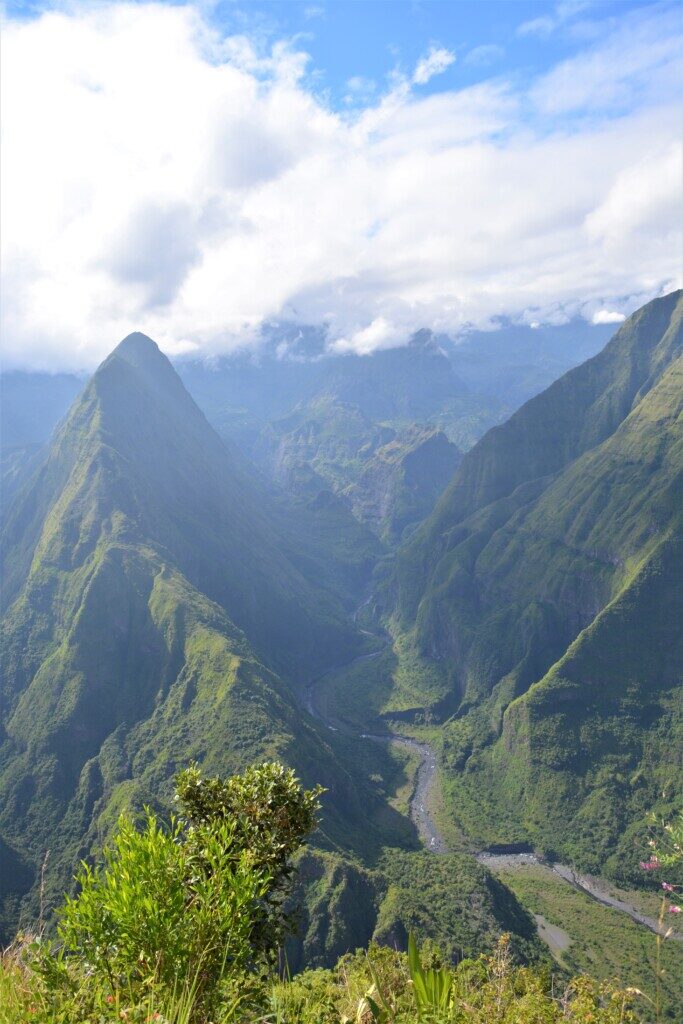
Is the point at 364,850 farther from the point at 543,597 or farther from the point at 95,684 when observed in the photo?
the point at 543,597

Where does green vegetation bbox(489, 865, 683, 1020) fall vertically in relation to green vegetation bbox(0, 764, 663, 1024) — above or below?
below

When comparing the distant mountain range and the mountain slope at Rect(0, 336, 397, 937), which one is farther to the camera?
the mountain slope at Rect(0, 336, 397, 937)

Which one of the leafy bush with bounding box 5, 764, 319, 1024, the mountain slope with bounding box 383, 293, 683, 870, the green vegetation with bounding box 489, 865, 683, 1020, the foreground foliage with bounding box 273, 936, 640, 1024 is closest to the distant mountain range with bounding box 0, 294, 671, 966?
the mountain slope with bounding box 383, 293, 683, 870

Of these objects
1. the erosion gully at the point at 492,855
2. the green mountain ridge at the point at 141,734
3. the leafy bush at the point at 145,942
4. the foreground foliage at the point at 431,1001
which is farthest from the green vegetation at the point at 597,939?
the leafy bush at the point at 145,942

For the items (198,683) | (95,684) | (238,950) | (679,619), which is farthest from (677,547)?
(238,950)

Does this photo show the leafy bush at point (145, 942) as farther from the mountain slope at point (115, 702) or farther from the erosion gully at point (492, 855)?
the erosion gully at point (492, 855)

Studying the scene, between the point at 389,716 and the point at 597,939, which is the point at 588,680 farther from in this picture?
the point at 389,716

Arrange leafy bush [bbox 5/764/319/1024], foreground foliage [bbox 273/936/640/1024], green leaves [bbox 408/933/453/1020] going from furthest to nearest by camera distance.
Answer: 1. leafy bush [bbox 5/764/319/1024]
2. foreground foliage [bbox 273/936/640/1024]
3. green leaves [bbox 408/933/453/1020]

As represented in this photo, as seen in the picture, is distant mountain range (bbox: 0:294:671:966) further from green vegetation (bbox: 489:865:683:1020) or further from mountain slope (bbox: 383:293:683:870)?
green vegetation (bbox: 489:865:683:1020)

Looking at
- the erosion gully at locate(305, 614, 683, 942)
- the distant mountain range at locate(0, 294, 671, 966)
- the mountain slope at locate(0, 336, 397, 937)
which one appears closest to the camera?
the distant mountain range at locate(0, 294, 671, 966)

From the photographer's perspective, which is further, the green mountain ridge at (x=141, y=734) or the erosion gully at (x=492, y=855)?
the erosion gully at (x=492, y=855)

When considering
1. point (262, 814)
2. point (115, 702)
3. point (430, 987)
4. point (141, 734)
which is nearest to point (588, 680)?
point (141, 734)
